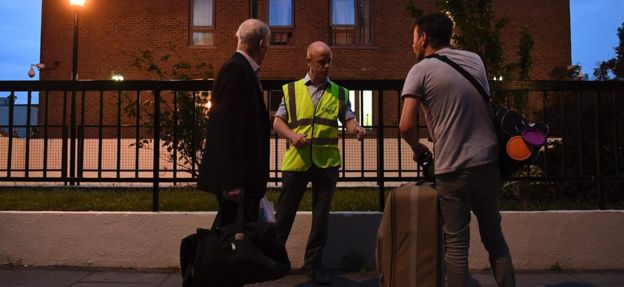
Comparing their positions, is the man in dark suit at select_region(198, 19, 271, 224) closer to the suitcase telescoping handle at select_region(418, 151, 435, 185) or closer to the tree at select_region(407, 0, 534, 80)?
the suitcase telescoping handle at select_region(418, 151, 435, 185)

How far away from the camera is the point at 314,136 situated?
13.4 ft

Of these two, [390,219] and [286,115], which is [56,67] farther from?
[390,219]

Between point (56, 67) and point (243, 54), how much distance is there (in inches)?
622

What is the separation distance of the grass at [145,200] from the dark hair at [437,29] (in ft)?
8.18

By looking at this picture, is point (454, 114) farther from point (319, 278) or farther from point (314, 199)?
point (319, 278)

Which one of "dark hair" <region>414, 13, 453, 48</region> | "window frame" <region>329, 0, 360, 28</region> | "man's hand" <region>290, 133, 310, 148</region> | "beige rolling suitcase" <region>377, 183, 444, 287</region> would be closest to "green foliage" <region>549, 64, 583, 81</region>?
"window frame" <region>329, 0, 360, 28</region>

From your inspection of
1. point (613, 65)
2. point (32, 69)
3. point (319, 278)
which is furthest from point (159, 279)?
point (32, 69)

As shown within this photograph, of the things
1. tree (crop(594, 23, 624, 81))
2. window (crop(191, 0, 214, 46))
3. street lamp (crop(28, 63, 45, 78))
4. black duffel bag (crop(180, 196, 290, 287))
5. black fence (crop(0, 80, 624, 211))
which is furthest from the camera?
window (crop(191, 0, 214, 46))

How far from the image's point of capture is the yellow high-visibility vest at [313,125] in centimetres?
407

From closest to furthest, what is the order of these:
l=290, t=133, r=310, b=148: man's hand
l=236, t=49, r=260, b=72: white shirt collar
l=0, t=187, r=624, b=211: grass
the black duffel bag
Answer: the black duffel bag → l=236, t=49, r=260, b=72: white shirt collar → l=290, t=133, r=310, b=148: man's hand → l=0, t=187, r=624, b=211: grass

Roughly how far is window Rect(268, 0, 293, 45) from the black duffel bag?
14.5 meters

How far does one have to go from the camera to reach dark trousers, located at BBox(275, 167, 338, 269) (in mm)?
4125

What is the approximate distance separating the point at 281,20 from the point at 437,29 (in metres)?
14.5

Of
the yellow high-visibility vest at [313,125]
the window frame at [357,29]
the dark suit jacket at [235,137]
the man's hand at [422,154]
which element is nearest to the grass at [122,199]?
the yellow high-visibility vest at [313,125]
